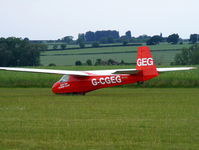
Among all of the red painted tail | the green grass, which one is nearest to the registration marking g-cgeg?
the red painted tail

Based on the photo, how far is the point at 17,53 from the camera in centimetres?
9031

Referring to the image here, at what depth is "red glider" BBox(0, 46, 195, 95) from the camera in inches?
1321

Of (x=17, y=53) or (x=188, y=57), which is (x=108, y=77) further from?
(x=188, y=57)

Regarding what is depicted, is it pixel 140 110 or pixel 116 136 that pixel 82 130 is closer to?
pixel 116 136

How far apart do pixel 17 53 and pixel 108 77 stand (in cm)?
5768

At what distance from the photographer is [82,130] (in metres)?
17.0

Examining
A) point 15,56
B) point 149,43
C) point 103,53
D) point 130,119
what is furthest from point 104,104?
point 149,43

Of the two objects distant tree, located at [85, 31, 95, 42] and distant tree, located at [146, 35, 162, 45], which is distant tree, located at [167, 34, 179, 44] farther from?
distant tree, located at [85, 31, 95, 42]

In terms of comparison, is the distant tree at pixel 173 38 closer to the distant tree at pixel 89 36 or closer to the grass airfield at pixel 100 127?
the distant tree at pixel 89 36

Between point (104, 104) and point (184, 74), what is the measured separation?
2553 cm

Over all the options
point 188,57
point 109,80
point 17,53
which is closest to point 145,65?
point 109,80

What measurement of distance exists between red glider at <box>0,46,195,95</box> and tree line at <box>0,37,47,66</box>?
50.4 m

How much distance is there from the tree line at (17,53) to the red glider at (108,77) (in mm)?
50439

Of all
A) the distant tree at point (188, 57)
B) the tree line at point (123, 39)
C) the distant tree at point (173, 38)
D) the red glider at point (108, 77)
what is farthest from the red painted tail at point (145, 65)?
the distant tree at point (173, 38)
